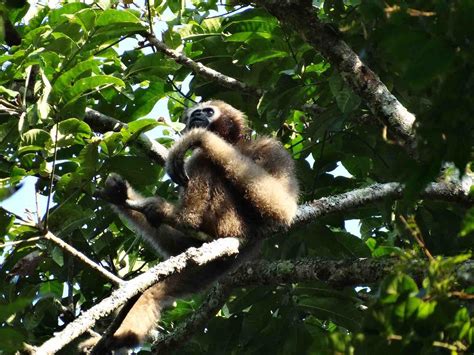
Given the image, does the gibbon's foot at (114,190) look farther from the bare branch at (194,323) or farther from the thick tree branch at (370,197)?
the thick tree branch at (370,197)

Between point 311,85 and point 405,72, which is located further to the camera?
point 311,85

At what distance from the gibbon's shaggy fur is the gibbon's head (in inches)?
31.2

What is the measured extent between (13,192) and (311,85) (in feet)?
11.3

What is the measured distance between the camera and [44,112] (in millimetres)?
5270

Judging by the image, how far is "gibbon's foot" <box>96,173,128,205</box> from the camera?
6.29 metres

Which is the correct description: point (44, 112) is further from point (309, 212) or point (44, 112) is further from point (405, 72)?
point (405, 72)

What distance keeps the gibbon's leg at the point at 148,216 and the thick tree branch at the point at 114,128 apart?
370mm

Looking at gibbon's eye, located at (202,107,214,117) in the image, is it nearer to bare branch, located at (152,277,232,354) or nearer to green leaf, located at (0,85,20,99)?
bare branch, located at (152,277,232,354)

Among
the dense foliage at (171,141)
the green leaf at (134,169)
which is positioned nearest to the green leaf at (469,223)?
the dense foliage at (171,141)

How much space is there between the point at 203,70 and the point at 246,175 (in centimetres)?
112

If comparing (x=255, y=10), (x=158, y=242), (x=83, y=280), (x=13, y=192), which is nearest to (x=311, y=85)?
(x=255, y=10)

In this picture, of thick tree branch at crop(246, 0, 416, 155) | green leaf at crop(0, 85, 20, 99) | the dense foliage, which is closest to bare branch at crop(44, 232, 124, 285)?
the dense foliage

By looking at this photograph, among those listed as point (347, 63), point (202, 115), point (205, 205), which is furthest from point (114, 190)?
point (347, 63)

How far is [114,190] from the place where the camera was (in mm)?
6305
